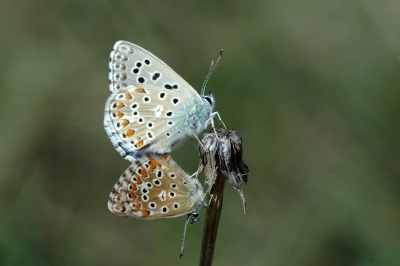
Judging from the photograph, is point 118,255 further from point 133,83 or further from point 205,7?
point 205,7

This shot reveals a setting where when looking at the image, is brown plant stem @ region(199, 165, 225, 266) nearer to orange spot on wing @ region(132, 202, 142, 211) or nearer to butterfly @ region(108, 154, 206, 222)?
butterfly @ region(108, 154, 206, 222)

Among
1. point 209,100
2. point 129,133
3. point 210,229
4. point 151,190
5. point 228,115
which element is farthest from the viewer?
point 228,115

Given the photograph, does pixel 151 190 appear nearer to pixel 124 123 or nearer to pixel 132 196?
pixel 132 196

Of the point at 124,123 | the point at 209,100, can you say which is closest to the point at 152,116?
the point at 124,123

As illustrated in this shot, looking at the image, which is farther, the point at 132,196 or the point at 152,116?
the point at 152,116

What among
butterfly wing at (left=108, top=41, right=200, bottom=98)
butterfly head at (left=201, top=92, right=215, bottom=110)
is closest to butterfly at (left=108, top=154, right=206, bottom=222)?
butterfly wing at (left=108, top=41, right=200, bottom=98)

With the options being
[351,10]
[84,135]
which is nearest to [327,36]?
[351,10]
